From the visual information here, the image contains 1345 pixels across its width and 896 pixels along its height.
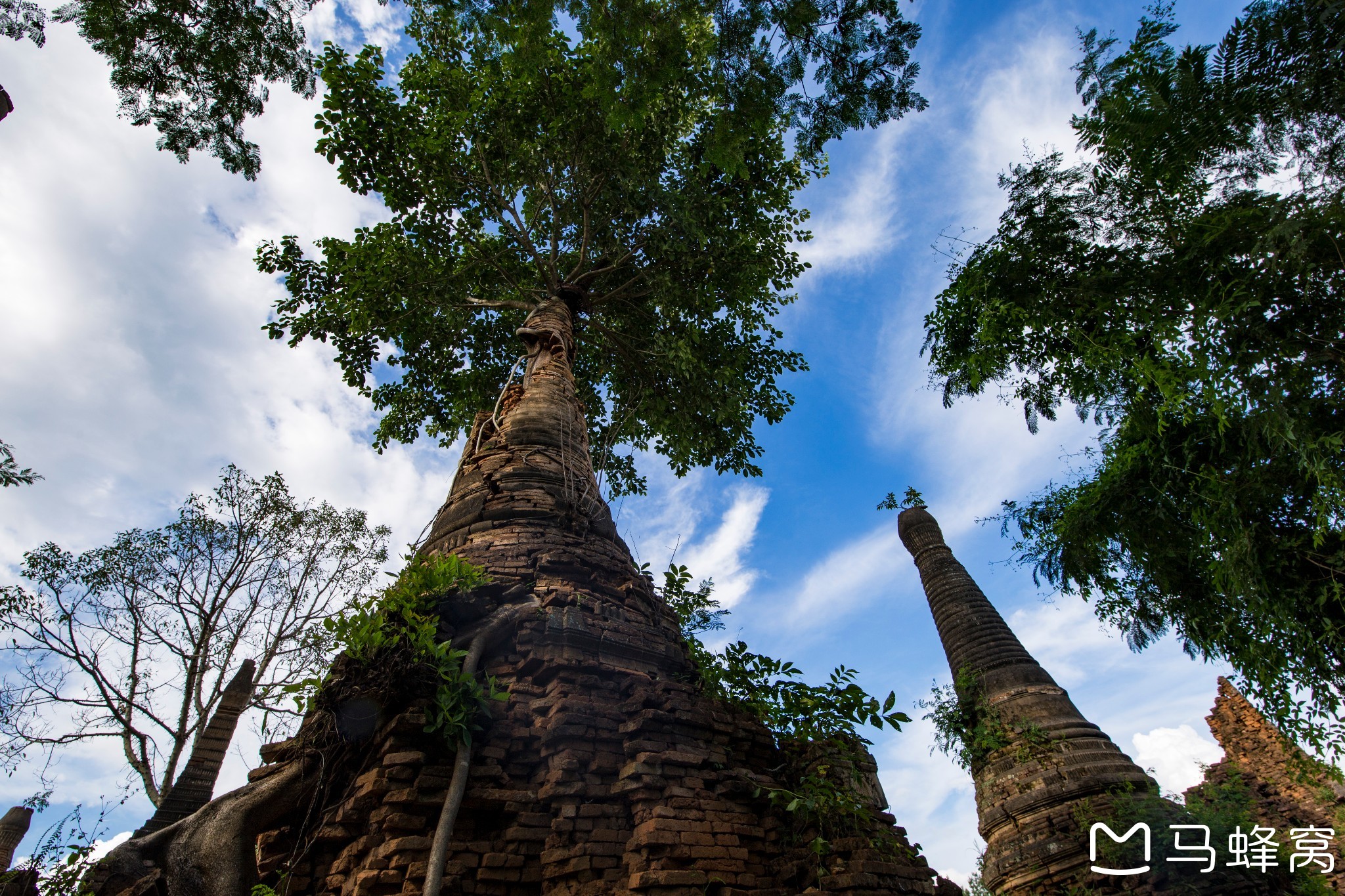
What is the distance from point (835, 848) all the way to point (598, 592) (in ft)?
6.46

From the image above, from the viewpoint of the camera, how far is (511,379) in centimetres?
752

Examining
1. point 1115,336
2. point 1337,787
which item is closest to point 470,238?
point 1115,336

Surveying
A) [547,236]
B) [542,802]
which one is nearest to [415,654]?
[542,802]

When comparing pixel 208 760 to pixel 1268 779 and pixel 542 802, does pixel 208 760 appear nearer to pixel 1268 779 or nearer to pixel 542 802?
pixel 542 802

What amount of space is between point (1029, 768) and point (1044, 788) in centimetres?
27

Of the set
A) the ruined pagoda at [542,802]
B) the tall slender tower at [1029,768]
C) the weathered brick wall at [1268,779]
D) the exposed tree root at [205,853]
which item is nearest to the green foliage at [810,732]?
the ruined pagoda at [542,802]

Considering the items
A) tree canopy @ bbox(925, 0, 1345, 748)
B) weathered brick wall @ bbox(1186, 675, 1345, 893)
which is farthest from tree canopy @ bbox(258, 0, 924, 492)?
weathered brick wall @ bbox(1186, 675, 1345, 893)

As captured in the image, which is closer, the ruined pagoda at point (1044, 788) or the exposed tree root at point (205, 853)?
the exposed tree root at point (205, 853)

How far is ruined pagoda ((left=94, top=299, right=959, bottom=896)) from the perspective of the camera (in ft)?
9.37

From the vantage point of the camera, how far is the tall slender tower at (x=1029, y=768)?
233 inches

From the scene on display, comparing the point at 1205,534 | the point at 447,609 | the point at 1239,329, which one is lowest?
the point at 447,609

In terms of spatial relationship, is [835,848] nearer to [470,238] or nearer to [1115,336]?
[1115,336]

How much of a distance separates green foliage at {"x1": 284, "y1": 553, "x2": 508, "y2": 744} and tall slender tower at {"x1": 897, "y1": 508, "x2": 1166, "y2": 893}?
5417mm

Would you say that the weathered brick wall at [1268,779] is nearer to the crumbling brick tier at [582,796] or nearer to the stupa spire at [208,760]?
the crumbling brick tier at [582,796]
